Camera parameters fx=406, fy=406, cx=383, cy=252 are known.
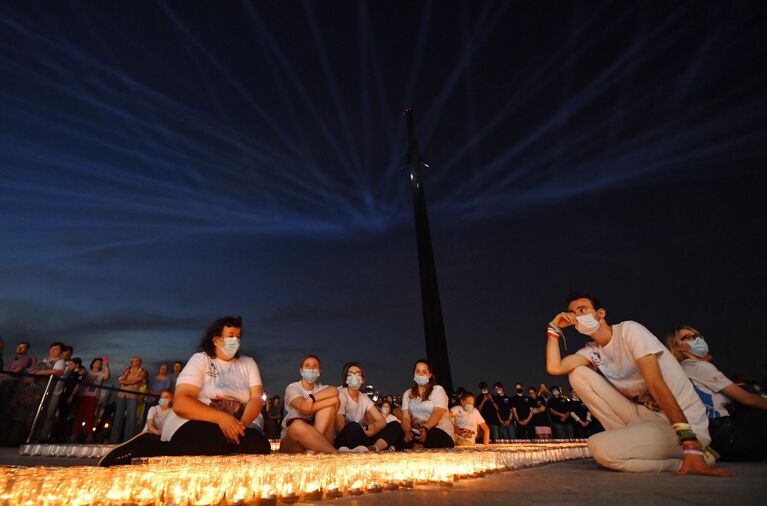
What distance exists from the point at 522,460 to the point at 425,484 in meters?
1.49

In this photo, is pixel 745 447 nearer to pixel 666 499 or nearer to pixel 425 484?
pixel 666 499

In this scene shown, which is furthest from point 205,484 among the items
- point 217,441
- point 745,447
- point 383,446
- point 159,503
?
point 745,447

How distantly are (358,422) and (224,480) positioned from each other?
367cm

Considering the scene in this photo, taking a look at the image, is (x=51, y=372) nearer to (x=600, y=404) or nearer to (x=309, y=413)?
(x=309, y=413)

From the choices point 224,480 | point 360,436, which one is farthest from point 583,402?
point 224,480

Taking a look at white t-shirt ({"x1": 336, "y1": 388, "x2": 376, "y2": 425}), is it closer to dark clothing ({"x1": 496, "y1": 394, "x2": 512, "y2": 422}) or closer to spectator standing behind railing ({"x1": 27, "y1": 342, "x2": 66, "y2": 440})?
spectator standing behind railing ({"x1": 27, "y1": 342, "x2": 66, "y2": 440})

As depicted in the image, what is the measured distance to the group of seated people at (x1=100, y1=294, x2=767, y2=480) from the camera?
2.77m

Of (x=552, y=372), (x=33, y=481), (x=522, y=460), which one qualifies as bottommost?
(x=522, y=460)

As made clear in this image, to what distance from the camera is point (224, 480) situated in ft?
5.47

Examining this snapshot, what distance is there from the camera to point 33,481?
129 cm

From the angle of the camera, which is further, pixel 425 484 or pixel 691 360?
pixel 691 360

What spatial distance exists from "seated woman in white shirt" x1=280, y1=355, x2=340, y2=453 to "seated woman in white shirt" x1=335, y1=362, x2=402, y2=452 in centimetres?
19

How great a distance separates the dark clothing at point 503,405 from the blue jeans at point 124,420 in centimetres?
988

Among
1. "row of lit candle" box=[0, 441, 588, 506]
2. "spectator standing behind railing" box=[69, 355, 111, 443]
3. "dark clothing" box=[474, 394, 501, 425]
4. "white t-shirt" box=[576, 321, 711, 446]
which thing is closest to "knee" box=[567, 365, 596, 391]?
"white t-shirt" box=[576, 321, 711, 446]
